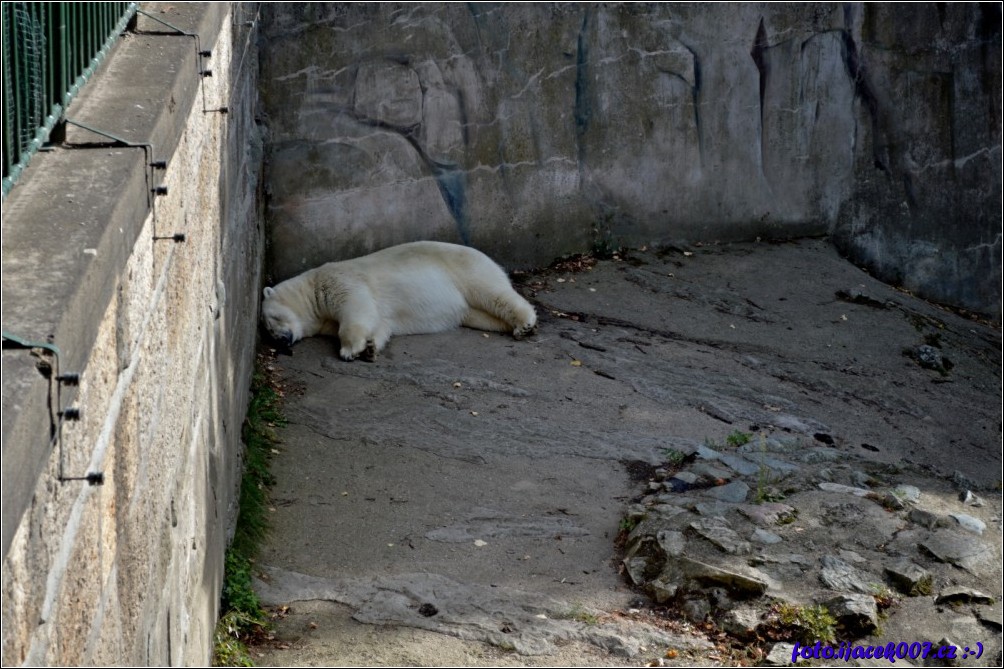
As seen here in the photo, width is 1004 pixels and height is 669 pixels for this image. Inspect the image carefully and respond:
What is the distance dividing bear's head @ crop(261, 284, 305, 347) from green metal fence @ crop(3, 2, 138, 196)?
455 centimetres

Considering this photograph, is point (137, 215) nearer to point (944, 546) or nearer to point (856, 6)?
point (944, 546)

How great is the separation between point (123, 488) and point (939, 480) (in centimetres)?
476

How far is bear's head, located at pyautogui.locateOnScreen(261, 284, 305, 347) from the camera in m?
7.36

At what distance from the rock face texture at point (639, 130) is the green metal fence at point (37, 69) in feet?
17.1

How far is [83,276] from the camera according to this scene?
6.08 feet

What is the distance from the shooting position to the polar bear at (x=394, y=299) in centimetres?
741

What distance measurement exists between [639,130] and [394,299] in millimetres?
2585

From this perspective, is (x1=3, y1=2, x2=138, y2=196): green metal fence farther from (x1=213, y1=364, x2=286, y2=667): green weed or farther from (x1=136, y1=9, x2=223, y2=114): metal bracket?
(x1=213, y1=364, x2=286, y2=667): green weed

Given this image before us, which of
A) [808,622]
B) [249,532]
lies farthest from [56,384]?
[249,532]

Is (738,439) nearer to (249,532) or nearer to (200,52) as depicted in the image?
(249,532)

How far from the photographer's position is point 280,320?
24.2ft

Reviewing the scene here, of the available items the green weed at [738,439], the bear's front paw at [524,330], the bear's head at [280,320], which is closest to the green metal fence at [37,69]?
the green weed at [738,439]

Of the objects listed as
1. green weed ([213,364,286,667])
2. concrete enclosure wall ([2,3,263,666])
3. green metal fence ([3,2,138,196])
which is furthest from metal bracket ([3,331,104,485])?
green weed ([213,364,286,667])

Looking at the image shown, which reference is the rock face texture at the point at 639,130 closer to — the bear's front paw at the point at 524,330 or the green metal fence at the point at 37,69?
the bear's front paw at the point at 524,330
